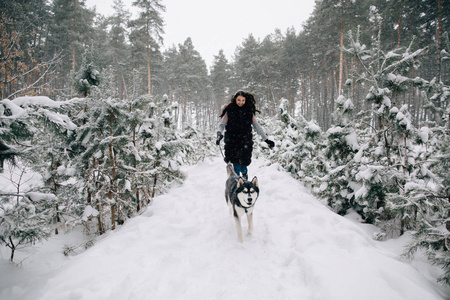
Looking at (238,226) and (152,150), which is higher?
(152,150)

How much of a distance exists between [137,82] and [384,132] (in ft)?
18.9

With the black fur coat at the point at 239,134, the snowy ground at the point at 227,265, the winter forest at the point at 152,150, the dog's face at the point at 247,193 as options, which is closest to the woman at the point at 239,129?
the black fur coat at the point at 239,134

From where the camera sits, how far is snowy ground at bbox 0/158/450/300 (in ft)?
7.38

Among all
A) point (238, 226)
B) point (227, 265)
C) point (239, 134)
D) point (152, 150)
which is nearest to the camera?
point (227, 265)

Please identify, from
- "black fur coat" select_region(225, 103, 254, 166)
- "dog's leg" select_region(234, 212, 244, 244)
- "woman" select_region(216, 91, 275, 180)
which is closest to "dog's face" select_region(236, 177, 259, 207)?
"dog's leg" select_region(234, 212, 244, 244)

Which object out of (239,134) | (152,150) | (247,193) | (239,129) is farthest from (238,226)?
(152,150)

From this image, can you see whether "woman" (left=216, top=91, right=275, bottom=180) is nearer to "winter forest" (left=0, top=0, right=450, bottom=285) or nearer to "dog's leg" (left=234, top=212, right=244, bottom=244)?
"dog's leg" (left=234, top=212, right=244, bottom=244)

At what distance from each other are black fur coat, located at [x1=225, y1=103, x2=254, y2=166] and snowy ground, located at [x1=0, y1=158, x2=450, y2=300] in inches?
60.7

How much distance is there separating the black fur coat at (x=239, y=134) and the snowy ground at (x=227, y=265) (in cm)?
154

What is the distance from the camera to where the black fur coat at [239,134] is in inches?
193

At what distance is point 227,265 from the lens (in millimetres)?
2951

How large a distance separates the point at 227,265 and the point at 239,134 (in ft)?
9.83

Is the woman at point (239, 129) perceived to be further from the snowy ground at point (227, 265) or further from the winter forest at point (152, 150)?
the winter forest at point (152, 150)

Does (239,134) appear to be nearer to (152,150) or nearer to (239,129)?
(239,129)
